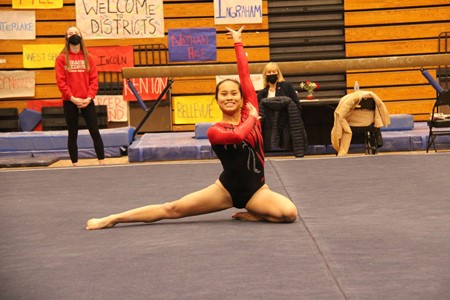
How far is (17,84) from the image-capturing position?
35.2 feet

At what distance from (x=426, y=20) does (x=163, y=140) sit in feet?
13.3

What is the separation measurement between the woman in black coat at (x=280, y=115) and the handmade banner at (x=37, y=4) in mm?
3660

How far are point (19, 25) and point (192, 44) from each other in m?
2.27

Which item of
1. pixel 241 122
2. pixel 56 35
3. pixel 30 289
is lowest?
pixel 30 289

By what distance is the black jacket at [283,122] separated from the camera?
8.14 meters

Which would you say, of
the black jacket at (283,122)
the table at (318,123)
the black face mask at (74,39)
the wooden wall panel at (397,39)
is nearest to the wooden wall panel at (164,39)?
the wooden wall panel at (397,39)

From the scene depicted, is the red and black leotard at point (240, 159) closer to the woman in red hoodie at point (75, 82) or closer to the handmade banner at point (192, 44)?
the woman in red hoodie at point (75, 82)

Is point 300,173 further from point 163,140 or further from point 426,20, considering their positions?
point 426,20

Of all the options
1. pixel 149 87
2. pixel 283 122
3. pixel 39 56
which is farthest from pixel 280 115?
pixel 39 56

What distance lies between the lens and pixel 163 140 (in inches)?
359

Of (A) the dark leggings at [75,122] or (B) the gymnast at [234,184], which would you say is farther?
(A) the dark leggings at [75,122]

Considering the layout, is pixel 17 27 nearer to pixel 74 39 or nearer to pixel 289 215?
pixel 74 39

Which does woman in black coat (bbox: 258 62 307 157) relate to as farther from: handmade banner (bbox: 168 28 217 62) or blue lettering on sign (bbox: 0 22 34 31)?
blue lettering on sign (bbox: 0 22 34 31)

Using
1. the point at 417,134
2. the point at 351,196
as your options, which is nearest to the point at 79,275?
the point at 351,196
